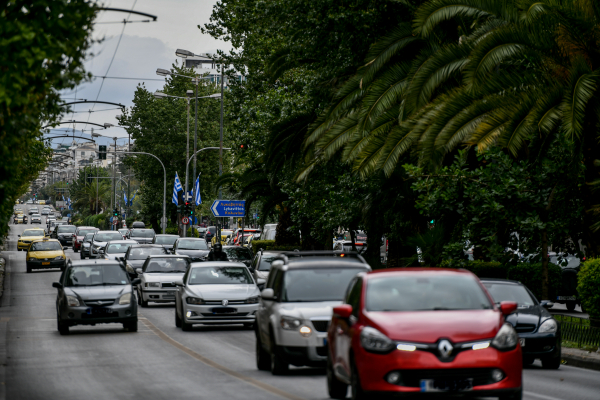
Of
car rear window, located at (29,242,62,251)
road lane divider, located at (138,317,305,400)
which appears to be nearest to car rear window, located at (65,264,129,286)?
road lane divider, located at (138,317,305,400)

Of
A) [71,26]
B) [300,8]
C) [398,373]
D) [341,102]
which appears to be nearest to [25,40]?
[71,26]

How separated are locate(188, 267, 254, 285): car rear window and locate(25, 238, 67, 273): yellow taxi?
89.6ft

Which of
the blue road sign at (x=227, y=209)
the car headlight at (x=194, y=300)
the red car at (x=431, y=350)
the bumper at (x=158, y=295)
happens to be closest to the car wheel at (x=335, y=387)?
the red car at (x=431, y=350)

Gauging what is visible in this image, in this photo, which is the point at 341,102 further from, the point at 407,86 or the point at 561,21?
the point at 561,21

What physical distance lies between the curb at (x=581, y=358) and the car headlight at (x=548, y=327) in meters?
0.96

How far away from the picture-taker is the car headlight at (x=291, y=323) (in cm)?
1352

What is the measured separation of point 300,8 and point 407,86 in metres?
7.21

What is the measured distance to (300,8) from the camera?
2950 cm

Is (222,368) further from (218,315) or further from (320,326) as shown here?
(218,315)

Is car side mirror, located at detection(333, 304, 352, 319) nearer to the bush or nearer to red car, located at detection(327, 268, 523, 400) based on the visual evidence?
red car, located at detection(327, 268, 523, 400)

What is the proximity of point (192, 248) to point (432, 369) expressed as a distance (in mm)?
35772

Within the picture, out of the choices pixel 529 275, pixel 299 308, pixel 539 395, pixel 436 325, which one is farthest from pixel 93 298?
pixel 436 325

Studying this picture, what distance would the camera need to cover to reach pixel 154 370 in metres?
15.3

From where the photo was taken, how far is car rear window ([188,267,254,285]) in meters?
23.1
